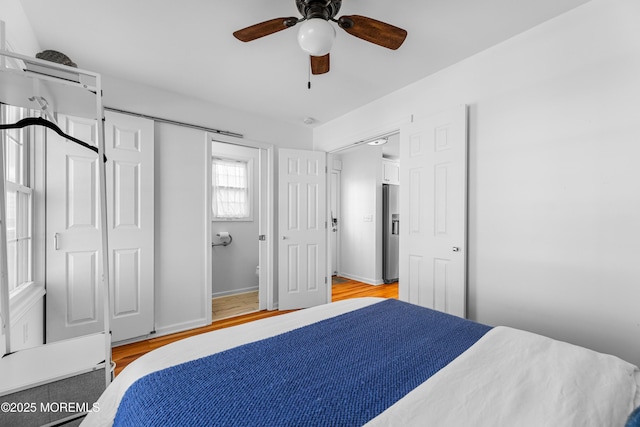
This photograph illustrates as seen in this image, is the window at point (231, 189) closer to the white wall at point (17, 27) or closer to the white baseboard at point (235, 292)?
the white baseboard at point (235, 292)

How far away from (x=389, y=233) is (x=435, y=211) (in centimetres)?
247

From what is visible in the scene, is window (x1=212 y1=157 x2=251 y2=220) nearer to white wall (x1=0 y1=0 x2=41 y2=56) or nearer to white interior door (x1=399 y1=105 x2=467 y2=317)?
white wall (x1=0 y1=0 x2=41 y2=56)

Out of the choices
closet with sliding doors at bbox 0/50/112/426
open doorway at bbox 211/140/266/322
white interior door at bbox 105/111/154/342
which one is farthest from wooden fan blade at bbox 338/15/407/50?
open doorway at bbox 211/140/266/322

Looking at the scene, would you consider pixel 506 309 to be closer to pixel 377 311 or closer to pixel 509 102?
pixel 377 311

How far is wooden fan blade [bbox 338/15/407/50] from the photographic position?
1.54 metres

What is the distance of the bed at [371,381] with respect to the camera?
0.80 meters

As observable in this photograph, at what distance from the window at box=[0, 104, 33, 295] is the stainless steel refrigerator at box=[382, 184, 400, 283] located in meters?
4.35

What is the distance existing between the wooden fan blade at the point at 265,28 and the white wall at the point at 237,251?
2.85m

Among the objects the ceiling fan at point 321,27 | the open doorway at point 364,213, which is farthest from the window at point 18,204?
the open doorway at point 364,213

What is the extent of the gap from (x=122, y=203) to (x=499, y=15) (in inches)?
132

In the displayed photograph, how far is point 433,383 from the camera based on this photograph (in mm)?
933

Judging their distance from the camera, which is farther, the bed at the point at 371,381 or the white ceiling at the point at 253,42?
the white ceiling at the point at 253,42

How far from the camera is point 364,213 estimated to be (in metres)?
5.11

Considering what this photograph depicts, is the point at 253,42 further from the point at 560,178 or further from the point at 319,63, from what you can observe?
the point at 560,178
